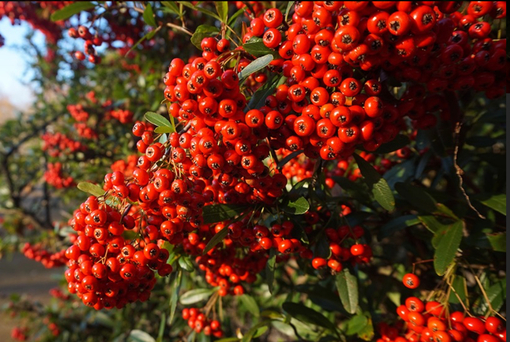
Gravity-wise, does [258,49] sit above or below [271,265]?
above

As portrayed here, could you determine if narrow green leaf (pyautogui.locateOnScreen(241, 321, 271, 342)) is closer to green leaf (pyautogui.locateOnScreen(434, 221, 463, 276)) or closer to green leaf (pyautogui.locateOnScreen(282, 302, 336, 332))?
green leaf (pyautogui.locateOnScreen(282, 302, 336, 332))

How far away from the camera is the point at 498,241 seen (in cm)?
156

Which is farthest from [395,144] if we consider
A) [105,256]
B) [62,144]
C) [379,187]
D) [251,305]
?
[62,144]

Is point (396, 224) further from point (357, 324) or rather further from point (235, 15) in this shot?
point (235, 15)

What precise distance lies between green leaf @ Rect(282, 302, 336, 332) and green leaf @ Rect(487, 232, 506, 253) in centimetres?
100

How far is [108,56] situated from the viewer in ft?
19.1

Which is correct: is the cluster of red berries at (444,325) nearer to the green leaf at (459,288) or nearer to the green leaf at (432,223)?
the green leaf at (459,288)

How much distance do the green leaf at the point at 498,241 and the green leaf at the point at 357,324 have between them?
0.78 metres

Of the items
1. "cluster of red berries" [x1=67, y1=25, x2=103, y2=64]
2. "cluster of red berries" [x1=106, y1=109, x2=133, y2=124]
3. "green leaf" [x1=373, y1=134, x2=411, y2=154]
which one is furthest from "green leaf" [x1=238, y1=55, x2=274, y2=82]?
"cluster of red berries" [x1=106, y1=109, x2=133, y2=124]

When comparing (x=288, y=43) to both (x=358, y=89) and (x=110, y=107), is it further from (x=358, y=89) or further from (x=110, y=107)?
(x=110, y=107)

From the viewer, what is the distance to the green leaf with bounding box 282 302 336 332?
197cm

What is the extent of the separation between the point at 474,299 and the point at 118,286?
6.00 ft

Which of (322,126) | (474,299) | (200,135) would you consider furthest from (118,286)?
(474,299)

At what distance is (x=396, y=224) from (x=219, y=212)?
100 cm
